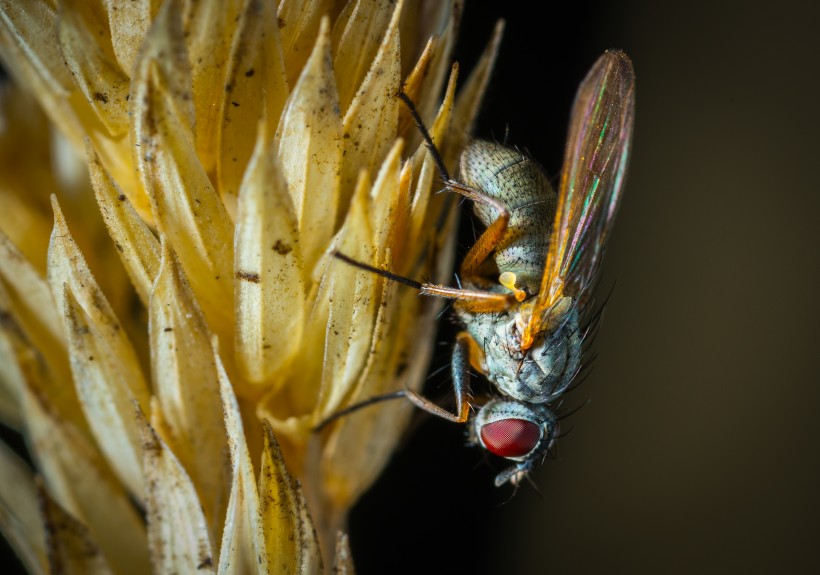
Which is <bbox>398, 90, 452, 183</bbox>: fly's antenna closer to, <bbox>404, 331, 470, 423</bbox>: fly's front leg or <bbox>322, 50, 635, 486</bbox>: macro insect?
<bbox>322, 50, 635, 486</bbox>: macro insect

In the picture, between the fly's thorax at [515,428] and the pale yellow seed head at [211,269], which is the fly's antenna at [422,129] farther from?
the fly's thorax at [515,428]

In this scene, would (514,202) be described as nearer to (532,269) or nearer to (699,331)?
(532,269)

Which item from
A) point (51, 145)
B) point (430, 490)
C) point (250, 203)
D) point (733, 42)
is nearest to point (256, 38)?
point (250, 203)

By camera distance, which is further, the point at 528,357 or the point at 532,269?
the point at 532,269

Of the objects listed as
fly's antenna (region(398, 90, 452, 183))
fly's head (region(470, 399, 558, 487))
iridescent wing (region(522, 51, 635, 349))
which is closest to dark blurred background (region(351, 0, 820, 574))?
iridescent wing (region(522, 51, 635, 349))

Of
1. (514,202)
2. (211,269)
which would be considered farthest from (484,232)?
(211,269)

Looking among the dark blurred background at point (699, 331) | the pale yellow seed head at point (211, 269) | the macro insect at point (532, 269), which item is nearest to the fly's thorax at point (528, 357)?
the macro insect at point (532, 269)

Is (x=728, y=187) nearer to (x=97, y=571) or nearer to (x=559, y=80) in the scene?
(x=559, y=80)
